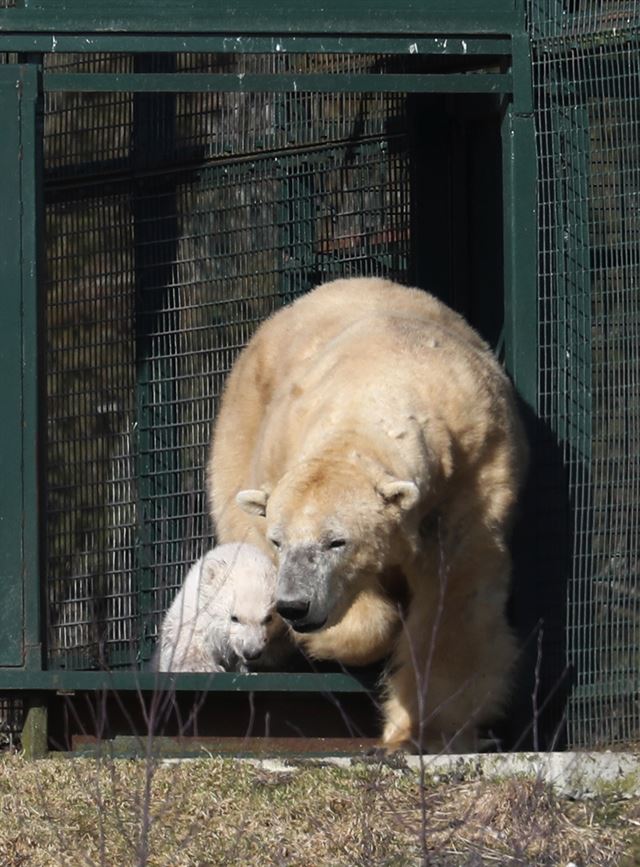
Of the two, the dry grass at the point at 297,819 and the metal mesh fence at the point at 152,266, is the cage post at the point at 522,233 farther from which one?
the dry grass at the point at 297,819

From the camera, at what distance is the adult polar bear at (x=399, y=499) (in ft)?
17.3

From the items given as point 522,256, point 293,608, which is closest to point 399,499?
point 293,608

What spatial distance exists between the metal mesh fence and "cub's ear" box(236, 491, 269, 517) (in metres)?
1.69

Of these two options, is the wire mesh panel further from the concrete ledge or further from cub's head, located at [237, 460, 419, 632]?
cub's head, located at [237, 460, 419, 632]

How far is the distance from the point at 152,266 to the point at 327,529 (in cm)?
249

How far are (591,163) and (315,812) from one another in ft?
8.82

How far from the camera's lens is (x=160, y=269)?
738cm

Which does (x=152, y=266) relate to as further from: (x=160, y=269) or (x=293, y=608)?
(x=293, y=608)

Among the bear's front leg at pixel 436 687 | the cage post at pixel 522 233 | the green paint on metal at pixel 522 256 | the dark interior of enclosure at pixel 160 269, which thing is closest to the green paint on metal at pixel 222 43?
the cage post at pixel 522 233

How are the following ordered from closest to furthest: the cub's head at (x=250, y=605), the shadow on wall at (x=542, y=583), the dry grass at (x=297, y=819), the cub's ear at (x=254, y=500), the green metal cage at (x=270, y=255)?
the dry grass at (x=297, y=819), the cub's ear at (x=254, y=500), the green metal cage at (x=270, y=255), the shadow on wall at (x=542, y=583), the cub's head at (x=250, y=605)

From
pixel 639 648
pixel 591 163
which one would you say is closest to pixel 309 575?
pixel 639 648

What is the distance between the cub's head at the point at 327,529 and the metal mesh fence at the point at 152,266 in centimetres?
207

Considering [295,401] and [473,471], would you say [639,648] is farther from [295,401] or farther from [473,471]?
[295,401]

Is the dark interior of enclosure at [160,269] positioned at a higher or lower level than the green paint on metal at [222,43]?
lower
